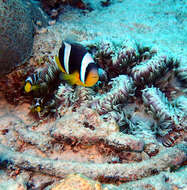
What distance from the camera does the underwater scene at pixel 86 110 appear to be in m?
2.09

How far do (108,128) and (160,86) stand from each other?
1.29m

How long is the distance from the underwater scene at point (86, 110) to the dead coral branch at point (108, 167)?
10mm

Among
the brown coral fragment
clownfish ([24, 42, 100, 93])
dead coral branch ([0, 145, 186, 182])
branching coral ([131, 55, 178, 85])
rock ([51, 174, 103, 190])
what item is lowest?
dead coral branch ([0, 145, 186, 182])

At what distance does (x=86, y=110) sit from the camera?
2.52 metres

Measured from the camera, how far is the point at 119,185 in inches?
78.6

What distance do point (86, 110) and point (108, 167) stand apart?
0.77 meters

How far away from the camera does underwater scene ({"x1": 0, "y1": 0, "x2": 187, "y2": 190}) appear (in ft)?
6.87

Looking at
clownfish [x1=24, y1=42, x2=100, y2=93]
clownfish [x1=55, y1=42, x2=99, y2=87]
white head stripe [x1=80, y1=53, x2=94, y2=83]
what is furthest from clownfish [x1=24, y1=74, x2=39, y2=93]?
white head stripe [x1=80, y1=53, x2=94, y2=83]

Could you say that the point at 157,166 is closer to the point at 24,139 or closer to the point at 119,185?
the point at 119,185

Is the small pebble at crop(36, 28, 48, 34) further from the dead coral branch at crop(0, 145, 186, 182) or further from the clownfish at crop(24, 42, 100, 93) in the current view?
the dead coral branch at crop(0, 145, 186, 182)

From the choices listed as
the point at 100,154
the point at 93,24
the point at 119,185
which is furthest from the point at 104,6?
the point at 119,185

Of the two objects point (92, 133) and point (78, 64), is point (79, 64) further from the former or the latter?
point (92, 133)

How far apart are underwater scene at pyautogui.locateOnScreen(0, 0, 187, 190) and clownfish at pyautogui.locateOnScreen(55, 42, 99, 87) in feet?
0.04

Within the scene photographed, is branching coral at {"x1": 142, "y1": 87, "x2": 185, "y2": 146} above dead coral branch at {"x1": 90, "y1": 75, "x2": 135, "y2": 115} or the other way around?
the other way around
